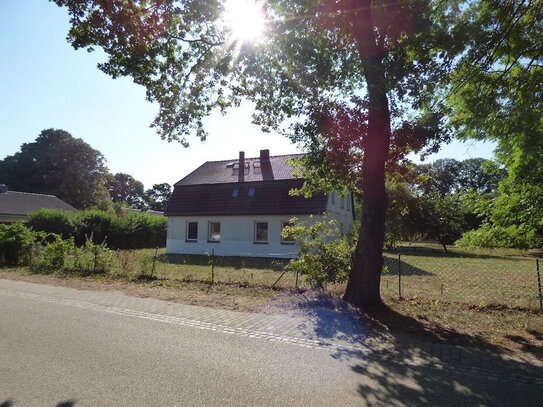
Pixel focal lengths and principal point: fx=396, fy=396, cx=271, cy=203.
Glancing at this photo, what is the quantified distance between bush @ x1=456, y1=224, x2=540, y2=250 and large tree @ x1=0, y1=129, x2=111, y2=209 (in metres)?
53.3

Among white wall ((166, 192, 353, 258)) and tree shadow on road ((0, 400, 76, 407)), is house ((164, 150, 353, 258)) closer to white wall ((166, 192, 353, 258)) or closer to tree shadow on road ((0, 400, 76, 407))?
white wall ((166, 192, 353, 258))

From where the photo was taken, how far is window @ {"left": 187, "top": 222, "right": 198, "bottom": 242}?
28297 millimetres

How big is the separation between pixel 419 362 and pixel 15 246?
17.8 meters

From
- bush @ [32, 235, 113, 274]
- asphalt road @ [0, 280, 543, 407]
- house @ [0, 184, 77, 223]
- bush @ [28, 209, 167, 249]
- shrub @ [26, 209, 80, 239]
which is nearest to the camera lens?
asphalt road @ [0, 280, 543, 407]

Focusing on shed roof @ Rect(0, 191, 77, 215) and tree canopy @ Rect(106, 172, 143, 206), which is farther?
tree canopy @ Rect(106, 172, 143, 206)

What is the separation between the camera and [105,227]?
3322 centimetres

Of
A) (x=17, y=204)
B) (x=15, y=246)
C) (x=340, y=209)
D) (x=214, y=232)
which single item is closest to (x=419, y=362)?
(x=15, y=246)

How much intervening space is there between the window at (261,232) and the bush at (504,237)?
16.4m

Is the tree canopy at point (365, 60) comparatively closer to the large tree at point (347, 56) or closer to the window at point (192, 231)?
the large tree at point (347, 56)

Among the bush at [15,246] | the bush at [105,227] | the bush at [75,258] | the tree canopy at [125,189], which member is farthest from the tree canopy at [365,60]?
the tree canopy at [125,189]

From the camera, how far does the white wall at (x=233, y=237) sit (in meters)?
24.9

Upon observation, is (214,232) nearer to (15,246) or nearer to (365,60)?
(15,246)

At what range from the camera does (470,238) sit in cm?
1014

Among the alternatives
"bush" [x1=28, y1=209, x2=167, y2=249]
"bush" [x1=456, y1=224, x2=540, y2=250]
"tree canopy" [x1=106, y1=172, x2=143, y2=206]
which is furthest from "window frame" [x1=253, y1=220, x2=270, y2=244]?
"tree canopy" [x1=106, y1=172, x2=143, y2=206]
